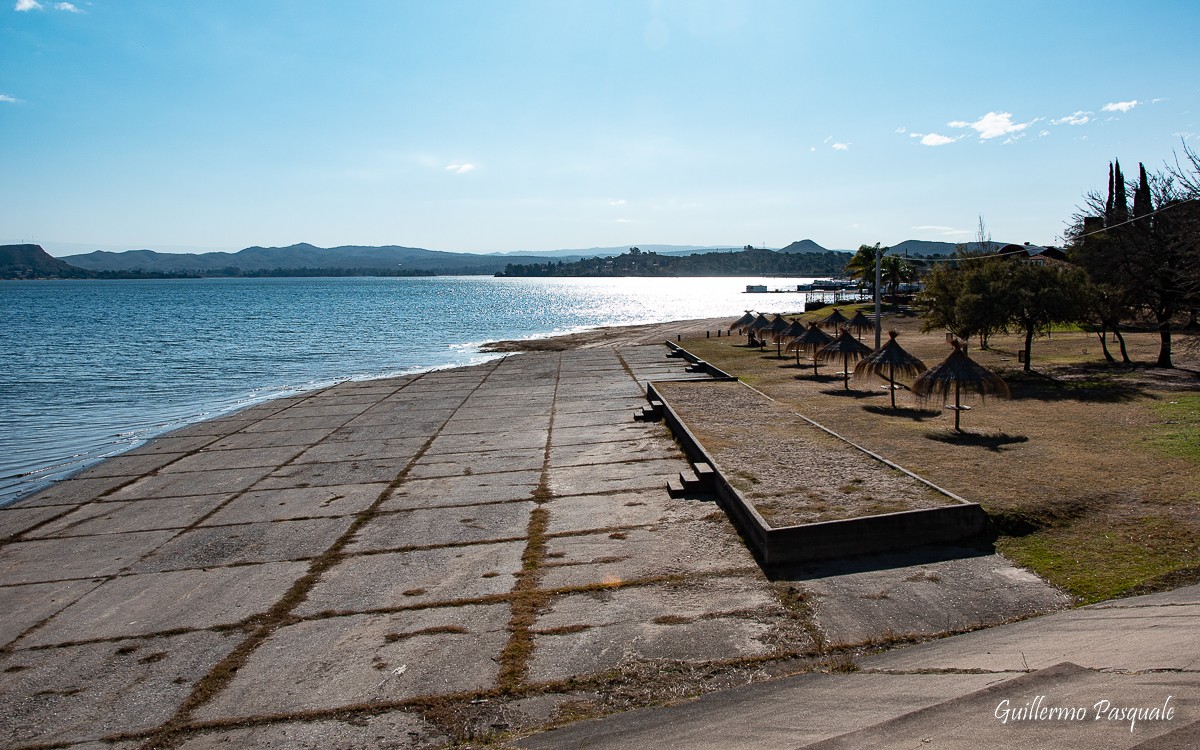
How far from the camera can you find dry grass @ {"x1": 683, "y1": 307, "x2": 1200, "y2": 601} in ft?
29.6

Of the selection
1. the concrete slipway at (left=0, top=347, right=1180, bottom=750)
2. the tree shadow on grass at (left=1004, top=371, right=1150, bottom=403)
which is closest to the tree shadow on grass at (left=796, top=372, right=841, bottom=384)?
the tree shadow on grass at (left=1004, top=371, right=1150, bottom=403)

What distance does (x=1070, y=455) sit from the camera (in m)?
13.5

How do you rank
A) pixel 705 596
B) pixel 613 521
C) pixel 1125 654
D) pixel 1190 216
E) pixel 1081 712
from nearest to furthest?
pixel 1081 712, pixel 1125 654, pixel 705 596, pixel 613 521, pixel 1190 216

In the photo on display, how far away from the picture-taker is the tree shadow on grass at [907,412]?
18.3m

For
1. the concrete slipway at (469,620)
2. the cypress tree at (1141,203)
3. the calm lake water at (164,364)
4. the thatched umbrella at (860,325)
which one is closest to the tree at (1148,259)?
the cypress tree at (1141,203)

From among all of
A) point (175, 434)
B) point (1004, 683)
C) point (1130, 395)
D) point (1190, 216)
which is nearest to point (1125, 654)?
point (1004, 683)

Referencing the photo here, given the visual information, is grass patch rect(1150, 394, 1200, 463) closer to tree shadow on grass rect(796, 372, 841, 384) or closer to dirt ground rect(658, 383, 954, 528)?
dirt ground rect(658, 383, 954, 528)

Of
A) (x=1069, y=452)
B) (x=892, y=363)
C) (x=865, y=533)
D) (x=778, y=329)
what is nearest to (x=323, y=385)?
(x=778, y=329)

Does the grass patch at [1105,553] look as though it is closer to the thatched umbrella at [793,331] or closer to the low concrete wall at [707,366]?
the low concrete wall at [707,366]

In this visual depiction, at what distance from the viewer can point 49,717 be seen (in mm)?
7008

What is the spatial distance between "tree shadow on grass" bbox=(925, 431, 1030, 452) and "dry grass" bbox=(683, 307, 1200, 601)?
0.07 ft

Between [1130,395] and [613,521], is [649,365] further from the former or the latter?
[613,521]

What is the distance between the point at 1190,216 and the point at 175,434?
1206 inches

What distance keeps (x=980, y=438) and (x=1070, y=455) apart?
196 cm
